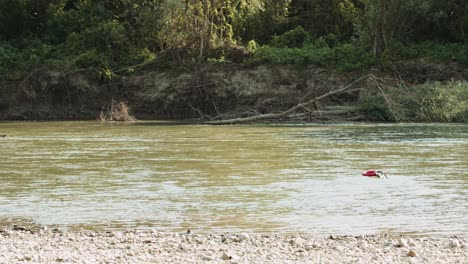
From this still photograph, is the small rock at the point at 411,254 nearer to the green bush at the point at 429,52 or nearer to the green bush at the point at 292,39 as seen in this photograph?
the green bush at the point at 429,52

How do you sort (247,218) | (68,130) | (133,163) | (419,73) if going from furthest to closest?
1. (419,73)
2. (68,130)
3. (133,163)
4. (247,218)

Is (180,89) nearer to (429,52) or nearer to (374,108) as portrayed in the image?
(374,108)

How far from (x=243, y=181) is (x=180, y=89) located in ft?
99.5

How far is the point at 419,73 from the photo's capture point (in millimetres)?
49188

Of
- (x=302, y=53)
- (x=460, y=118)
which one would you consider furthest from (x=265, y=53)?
(x=460, y=118)

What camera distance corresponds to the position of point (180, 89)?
165ft

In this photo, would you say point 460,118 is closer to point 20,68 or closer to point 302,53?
point 302,53

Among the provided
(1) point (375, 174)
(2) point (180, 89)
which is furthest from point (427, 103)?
(1) point (375, 174)

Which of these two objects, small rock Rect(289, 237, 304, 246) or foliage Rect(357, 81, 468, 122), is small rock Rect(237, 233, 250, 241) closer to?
small rock Rect(289, 237, 304, 246)

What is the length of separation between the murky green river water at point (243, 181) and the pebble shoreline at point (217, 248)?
123 centimetres

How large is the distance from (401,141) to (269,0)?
26635mm

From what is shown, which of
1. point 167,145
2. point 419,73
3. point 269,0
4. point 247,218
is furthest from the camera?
point 269,0

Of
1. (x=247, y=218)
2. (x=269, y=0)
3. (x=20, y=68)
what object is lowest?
(x=247, y=218)

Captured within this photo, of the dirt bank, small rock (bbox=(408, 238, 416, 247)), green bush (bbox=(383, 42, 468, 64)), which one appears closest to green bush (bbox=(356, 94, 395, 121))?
the dirt bank
